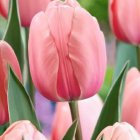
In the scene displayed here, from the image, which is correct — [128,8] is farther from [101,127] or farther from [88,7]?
[88,7]

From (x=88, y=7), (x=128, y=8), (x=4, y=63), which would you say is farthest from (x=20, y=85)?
(x=88, y=7)

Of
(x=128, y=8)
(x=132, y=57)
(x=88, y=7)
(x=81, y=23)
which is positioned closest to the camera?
(x=81, y=23)

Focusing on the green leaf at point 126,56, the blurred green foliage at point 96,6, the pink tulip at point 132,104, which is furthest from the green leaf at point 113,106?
the blurred green foliage at point 96,6

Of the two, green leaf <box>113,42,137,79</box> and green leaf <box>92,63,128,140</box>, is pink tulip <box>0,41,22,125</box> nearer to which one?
green leaf <box>92,63,128,140</box>

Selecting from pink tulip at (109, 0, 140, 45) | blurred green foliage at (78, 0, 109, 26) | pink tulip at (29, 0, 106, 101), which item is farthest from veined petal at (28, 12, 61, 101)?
blurred green foliage at (78, 0, 109, 26)

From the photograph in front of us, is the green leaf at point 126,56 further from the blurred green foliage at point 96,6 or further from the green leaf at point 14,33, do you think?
the blurred green foliage at point 96,6
